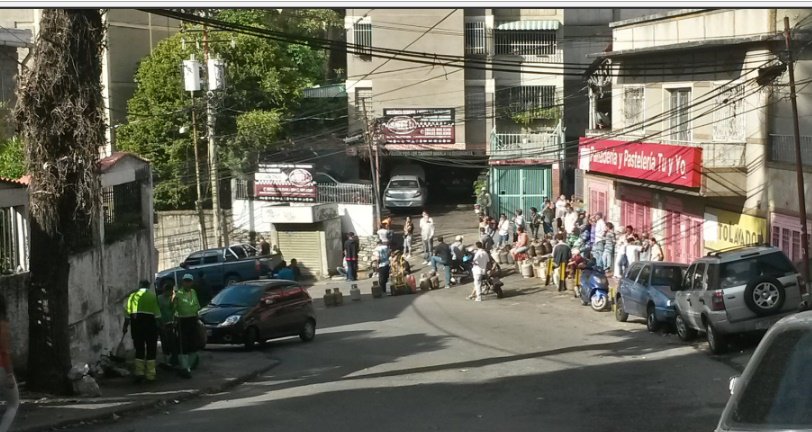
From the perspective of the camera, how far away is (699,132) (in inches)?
1232

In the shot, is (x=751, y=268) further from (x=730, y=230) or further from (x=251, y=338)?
(x=730, y=230)

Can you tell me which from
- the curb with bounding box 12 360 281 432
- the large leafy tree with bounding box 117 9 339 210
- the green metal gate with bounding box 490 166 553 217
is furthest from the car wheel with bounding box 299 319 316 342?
the green metal gate with bounding box 490 166 553 217

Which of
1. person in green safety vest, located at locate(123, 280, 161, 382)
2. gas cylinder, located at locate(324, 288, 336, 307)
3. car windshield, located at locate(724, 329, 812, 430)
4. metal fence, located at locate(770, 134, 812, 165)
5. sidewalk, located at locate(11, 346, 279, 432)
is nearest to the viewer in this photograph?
car windshield, located at locate(724, 329, 812, 430)

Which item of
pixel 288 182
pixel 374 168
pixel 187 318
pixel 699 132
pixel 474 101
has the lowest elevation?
pixel 187 318

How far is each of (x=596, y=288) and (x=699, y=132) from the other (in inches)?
248

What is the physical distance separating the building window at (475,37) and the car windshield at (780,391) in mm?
43436

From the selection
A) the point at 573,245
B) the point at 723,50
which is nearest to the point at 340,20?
the point at 573,245

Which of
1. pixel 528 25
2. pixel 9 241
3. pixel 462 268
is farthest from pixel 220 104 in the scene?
pixel 9 241

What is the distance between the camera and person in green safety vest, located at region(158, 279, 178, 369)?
1697 centimetres

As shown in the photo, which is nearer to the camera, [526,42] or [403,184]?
[403,184]

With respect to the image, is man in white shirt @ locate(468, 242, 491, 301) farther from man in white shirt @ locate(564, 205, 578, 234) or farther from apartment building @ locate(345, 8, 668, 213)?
apartment building @ locate(345, 8, 668, 213)

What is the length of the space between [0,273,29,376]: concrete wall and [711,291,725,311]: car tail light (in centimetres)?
1113

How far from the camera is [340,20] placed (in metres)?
47.7

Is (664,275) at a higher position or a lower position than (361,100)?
lower
